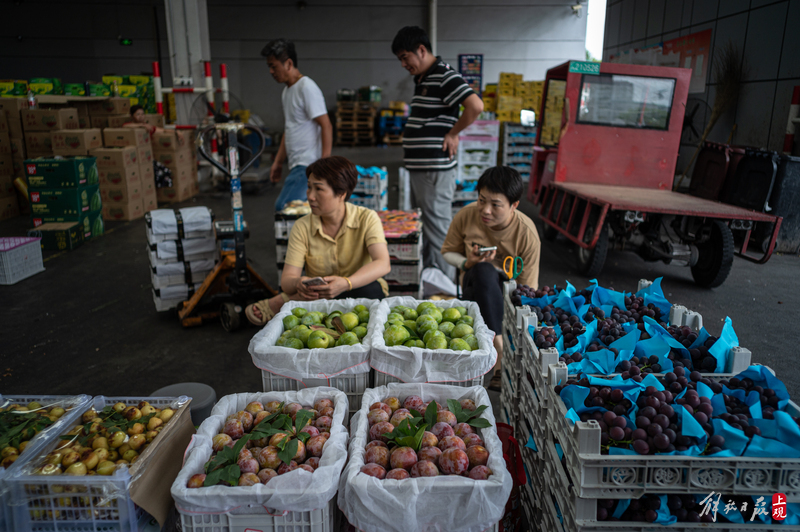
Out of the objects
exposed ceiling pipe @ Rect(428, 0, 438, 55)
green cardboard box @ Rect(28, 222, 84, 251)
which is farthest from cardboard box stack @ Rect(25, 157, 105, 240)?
exposed ceiling pipe @ Rect(428, 0, 438, 55)

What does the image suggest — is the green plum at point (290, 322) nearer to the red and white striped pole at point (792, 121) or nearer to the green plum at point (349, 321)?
the green plum at point (349, 321)

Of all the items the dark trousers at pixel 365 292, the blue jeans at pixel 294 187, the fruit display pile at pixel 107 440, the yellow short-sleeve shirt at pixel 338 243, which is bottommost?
the fruit display pile at pixel 107 440

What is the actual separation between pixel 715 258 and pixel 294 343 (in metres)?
4.62

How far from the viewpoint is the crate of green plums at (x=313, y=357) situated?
83.0 inches

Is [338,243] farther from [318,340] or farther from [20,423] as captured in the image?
[20,423]

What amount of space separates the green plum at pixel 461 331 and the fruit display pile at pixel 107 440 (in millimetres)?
1183

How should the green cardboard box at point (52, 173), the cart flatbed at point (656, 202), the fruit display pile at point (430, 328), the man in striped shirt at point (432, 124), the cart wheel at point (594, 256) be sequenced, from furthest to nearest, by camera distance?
the green cardboard box at point (52, 173), the cart wheel at point (594, 256), the cart flatbed at point (656, 202), the man in striped shirt at point (432, 124), the fruit display pile at point (430, 328)

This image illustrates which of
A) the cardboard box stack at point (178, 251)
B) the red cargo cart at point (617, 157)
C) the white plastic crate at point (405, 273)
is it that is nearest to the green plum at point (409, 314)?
the white plastic crate at point (405, 273)

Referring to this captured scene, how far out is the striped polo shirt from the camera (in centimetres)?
437

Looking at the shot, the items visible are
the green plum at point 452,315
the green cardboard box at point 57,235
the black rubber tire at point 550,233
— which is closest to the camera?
the green plum at point 452,315

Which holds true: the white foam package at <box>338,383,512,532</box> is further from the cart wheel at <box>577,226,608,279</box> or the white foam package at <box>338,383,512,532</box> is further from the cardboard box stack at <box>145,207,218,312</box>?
the cart wheel at <box>577,226,608,279</box>

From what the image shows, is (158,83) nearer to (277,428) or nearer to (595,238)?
(595,238)

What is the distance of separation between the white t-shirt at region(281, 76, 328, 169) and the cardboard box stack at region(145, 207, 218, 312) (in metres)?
0.96

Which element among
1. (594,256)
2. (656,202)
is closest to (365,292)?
(594,256)
